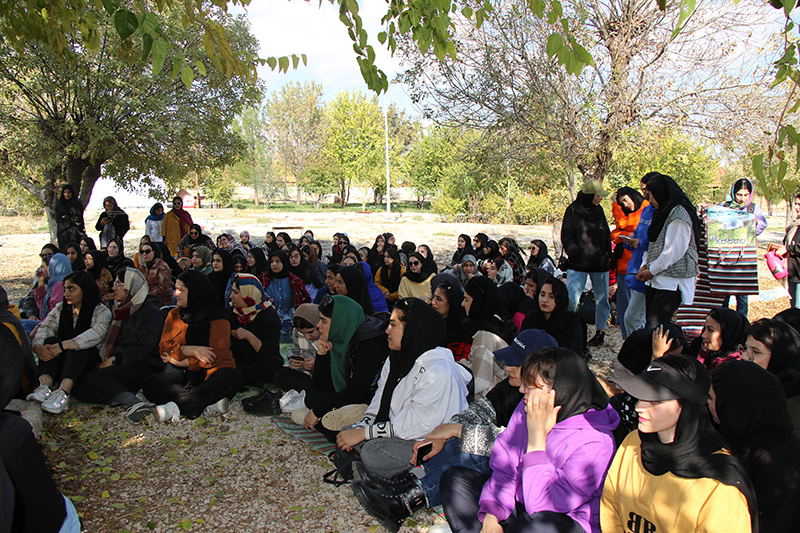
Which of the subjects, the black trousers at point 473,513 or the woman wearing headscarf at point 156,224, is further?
the woman wearing headscarf at point 156,224

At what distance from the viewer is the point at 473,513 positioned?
2574 mm

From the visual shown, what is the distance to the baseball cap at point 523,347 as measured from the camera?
9.49ft

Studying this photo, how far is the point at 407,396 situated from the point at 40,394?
10.8 ft

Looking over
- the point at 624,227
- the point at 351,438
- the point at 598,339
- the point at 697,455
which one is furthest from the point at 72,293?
the point at 624,227

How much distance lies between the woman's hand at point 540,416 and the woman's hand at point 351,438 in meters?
1.38

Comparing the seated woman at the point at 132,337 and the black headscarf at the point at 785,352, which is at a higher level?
the black headscarf at the point at 785,352

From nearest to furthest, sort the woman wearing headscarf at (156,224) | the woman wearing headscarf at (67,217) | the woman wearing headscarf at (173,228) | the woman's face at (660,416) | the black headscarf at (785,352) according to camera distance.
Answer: the woman's face at (660,416) → the black headscarf at (785,352) → the woman wearing headscarf at (67,217) → the woman wearing headscarf at (173,228) → the woman wearing headscarf at (156,224)

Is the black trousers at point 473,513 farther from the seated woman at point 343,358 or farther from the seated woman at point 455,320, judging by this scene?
the seated woman at point 455,320

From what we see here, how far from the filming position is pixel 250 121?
44.2 m

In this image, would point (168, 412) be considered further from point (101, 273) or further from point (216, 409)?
point (101, 273)

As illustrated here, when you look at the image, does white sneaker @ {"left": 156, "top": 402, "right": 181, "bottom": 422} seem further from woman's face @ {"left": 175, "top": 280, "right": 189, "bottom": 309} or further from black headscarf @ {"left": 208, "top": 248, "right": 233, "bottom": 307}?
black headscarf @ {"left": 208, "top": 248, "right": 233, "bottom": 307}

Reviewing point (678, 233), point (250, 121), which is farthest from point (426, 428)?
point (250, 121)

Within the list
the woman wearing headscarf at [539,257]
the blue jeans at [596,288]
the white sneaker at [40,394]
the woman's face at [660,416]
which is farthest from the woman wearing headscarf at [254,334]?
the woman wearing headscarf at [539,257]

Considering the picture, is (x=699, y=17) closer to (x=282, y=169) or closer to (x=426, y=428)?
(x=426, y=428)
